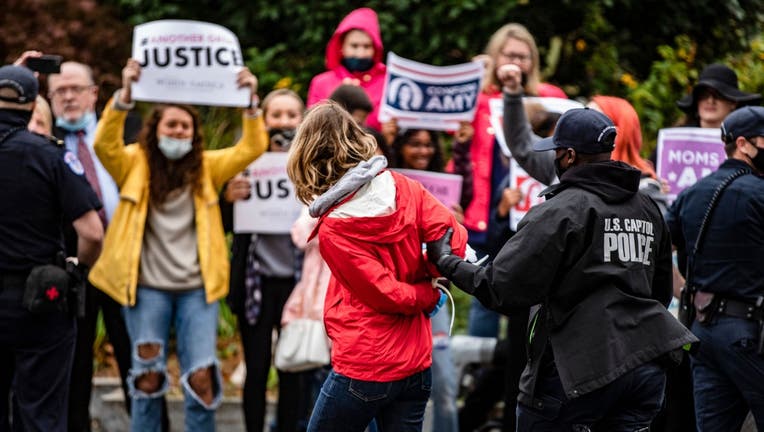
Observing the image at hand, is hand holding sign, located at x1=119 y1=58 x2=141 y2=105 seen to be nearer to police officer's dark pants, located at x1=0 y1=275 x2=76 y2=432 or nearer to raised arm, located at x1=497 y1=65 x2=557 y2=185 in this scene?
police officer's dark pants, located at x1=0 y1=275 x2=76 y2=432

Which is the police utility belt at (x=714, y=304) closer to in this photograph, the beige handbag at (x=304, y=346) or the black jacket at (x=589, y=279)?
the black jacket at (x=589, y=279)

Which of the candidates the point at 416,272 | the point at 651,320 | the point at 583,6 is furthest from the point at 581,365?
the point at 583,6

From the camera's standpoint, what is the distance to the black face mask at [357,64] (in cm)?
862

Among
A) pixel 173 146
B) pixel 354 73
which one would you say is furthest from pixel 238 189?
pixel 354 73

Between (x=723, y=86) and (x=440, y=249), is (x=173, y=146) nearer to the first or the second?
(x=440, y=249)

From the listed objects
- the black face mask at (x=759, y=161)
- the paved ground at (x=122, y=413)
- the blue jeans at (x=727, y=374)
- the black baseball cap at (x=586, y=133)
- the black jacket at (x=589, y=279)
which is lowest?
the paved ground at (x=122, y=413)

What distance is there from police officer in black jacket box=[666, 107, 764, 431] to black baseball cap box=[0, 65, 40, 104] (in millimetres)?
3433

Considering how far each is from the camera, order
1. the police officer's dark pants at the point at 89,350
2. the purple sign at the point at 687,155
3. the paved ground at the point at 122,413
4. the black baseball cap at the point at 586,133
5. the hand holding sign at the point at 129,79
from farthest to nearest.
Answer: the paved ground at the point at 122,413, the police officer's dark pants at the point at 89,350, the hand holding sign at the point at 129,79, the purple sign at the point at 687,155, the black baseball cap at the point at 586,133

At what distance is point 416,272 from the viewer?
5.50 metres

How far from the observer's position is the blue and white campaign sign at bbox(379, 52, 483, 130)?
8.01 meters

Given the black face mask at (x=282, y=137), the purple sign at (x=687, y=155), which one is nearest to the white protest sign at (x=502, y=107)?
the purple sign at (x=687, y=155)

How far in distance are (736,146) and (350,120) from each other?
207 cm

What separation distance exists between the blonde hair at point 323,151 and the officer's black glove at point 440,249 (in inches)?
18.8

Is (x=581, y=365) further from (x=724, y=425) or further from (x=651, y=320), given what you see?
(x=724, y=425)
